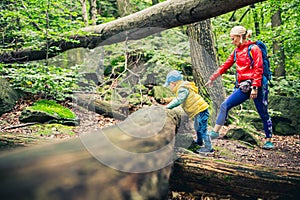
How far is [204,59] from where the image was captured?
573cm

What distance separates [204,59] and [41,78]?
362 centimetres

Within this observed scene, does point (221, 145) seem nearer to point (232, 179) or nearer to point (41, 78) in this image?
point (232, 179)

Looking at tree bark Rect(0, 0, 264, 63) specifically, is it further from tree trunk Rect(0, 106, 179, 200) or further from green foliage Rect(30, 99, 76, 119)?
tree trunk Rect(0, 106, 179, 200)

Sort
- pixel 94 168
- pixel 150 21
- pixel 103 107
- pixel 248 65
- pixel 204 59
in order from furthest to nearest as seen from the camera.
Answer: pixel 103 107 → pixel 204 59 → pixel 150 21 → pixel 248 65 → pixel 94 168

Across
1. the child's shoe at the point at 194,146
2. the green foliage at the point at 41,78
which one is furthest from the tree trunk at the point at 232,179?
the green foliage at the point at 41,78

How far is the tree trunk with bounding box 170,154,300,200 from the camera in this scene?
2.05 m

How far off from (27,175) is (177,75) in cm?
266

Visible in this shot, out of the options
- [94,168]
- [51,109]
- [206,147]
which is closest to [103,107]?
[51,109]

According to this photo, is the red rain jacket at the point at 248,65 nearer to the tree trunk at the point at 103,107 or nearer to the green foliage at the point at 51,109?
the tree trunk at the point at 103,107

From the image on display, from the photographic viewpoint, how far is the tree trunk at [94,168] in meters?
1.10

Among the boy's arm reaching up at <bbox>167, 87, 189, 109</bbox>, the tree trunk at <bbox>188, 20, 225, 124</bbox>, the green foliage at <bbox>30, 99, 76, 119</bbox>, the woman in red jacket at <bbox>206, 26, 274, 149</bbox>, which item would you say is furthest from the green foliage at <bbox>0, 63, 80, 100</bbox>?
the woman in red jacket at <bbox>206, 26, 274, 149</bbox>

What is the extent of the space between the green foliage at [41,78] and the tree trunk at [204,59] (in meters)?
2.77

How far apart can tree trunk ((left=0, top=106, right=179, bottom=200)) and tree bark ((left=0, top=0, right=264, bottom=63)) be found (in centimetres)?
271

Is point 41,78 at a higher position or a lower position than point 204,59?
lower
